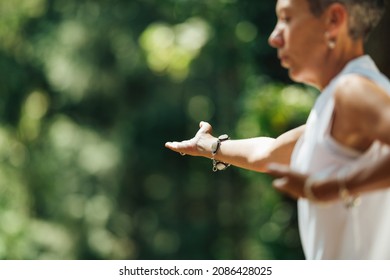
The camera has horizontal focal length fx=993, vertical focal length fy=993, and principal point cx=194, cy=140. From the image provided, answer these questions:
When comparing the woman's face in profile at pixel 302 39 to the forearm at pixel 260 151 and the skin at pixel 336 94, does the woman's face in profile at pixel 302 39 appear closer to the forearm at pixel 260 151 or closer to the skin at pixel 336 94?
the skin at pixel 336 94

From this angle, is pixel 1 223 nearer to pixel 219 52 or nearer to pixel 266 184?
pixel 219 52

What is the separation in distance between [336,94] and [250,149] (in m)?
0.81

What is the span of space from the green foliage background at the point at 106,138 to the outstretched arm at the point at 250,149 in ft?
36.0

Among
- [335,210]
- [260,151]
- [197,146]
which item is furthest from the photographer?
[197,146]

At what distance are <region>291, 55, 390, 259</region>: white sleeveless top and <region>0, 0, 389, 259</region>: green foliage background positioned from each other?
11.7 metres

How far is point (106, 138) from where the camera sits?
53.0 ft

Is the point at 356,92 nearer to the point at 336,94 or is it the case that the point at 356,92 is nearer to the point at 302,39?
the point at 336,94

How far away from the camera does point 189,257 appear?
51.2 ft

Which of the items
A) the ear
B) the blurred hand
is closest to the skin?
the ear

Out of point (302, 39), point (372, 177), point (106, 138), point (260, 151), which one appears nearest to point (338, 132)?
point (372, 177)

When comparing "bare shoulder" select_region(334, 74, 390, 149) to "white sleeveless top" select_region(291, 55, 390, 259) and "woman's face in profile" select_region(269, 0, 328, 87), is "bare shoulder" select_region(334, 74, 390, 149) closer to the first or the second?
"white sleeveless top" select_region(291, 55, 390, 259)

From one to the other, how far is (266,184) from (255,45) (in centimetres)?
114

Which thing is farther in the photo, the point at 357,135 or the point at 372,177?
the point at 357,135

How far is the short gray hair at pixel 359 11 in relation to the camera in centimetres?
244
